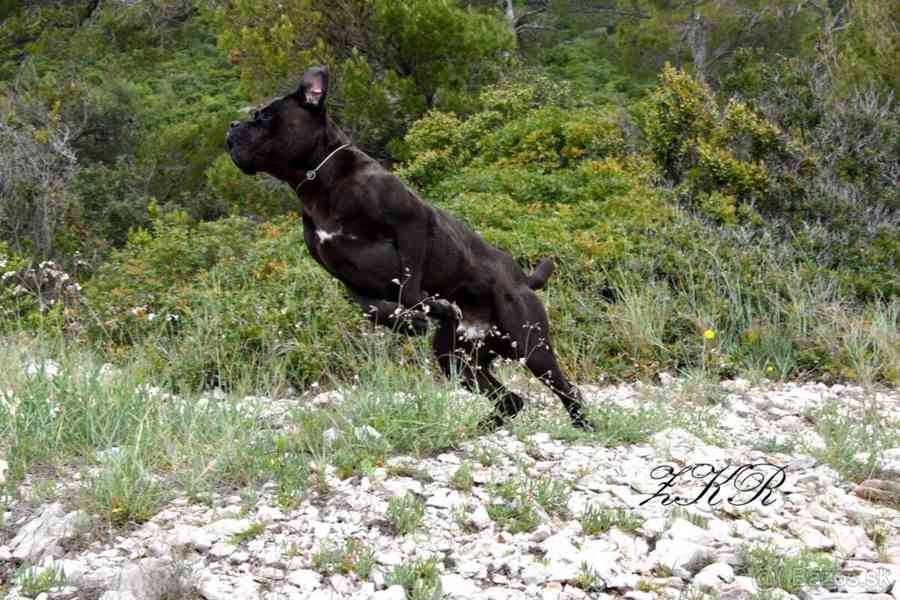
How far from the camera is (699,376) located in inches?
293

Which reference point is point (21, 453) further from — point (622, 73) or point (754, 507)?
point (622, 73)

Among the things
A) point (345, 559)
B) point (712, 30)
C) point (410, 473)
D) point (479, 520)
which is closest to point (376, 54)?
point (712, 30)

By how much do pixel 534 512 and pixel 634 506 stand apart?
18.5 inches

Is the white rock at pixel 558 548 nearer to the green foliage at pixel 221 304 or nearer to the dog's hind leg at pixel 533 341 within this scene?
the dog's hind leg at pixel 533 341

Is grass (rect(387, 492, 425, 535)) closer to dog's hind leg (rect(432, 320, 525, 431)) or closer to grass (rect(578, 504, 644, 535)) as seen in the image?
grass (rect(578, 504, 644, 535))

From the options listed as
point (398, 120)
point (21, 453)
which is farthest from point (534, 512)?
point (398, 120)

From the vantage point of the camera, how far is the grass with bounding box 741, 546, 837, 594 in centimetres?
409

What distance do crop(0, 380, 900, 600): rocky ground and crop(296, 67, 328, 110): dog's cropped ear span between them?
179cm

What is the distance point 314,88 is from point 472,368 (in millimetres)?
1651

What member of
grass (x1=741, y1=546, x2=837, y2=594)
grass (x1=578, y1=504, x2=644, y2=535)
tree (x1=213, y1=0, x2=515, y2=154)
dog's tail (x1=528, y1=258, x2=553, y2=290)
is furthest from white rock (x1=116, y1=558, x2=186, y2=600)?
tree (x1=213, y1=0, x2=515, y2=154)

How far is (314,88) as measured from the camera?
221 inches

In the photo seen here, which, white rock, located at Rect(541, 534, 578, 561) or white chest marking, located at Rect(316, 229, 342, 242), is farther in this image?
white chest marking, located at Rect(316, 229, 342, 242)

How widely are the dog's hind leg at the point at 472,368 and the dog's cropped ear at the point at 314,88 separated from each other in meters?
1.34

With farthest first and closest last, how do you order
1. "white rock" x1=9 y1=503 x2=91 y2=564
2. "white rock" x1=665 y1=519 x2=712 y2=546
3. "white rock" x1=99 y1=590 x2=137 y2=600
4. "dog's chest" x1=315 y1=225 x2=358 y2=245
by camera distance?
"dog's chest" x1=315 y1=225 x2=358 y2=245, "white rock" x1=665 y1=519 x2=712 y2=546, "white rock" x1=9 y1=503 x2=91 y2=564, "white rock" x1=99 y1=590 x2=137 y2=600
